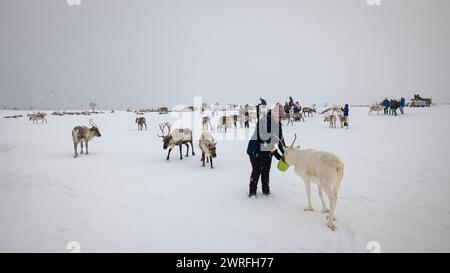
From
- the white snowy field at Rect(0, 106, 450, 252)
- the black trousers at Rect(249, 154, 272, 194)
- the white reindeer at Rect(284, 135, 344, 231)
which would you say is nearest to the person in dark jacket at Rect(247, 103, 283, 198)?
the black trousers at Rect(249, 154, 272, 194)

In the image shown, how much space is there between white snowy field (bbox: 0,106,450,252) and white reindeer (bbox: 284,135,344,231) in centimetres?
64

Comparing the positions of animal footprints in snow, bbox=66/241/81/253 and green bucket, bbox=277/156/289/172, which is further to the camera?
green bucket, bbox=277/156/289/172

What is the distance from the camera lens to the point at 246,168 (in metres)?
10.5

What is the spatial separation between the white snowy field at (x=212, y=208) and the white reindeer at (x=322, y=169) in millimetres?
642

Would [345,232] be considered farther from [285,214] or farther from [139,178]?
[139,178]

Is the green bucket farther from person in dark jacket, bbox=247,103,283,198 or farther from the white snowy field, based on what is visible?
the white snowy field

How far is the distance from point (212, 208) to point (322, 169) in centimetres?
281

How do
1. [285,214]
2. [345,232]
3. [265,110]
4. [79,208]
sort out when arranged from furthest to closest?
[265,110] → [79,208] → [285,214] → [345,232]

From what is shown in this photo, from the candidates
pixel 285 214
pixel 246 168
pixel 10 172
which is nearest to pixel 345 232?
pixel 285 214

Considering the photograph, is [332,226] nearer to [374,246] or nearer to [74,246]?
[374,246]

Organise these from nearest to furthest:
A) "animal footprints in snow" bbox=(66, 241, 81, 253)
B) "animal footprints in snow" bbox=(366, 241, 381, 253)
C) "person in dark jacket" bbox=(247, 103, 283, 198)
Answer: "animal footprints in snow" bbox=(366, 241, 381, 253) < "animal footprints in snow" bbox=(66, 241, 81, 253) < "person in dark jacket" bbox=(247, 103, 283, 198)

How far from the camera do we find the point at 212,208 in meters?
6.46

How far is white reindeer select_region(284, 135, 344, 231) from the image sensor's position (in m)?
5.00
